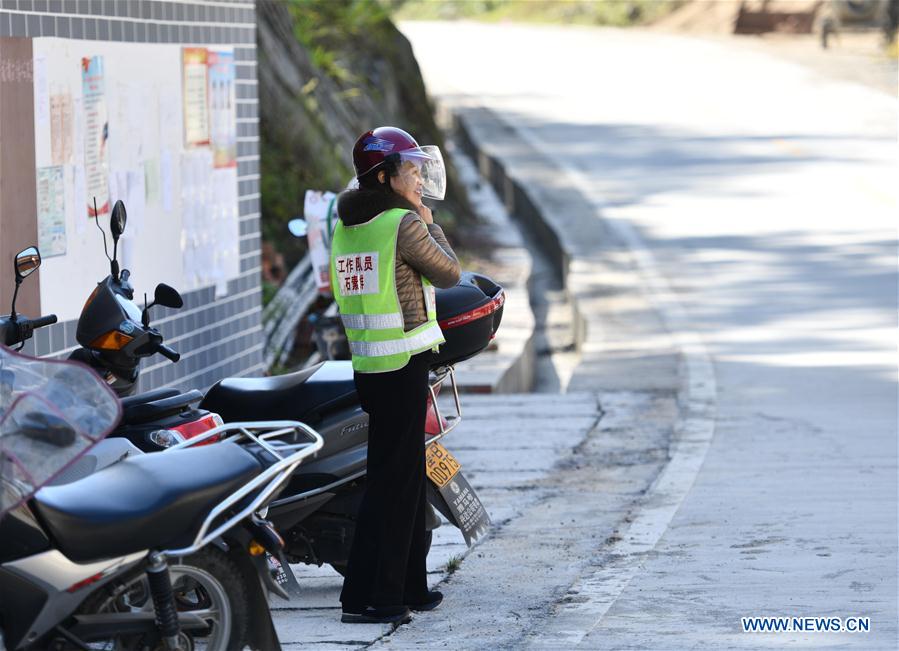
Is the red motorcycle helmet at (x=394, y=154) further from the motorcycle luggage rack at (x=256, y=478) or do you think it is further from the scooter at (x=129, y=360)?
the motorcycle luggage rack at (x=256, y=478)

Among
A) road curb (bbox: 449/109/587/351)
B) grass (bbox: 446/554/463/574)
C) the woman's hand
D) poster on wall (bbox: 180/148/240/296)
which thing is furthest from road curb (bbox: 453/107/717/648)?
poster on wall (bbox: 180/148/240/296)

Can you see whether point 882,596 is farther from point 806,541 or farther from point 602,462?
point 602,462

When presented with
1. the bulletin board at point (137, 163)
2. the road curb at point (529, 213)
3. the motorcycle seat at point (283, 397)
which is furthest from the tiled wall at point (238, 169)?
the road curb at point (529, 213)

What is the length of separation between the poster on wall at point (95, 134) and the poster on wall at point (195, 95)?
1.15 meters

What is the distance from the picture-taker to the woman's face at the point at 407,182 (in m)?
6.33

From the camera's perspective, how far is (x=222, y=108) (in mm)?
10148

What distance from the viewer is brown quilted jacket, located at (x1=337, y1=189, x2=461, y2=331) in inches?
246

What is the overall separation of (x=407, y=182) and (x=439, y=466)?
1.27 m

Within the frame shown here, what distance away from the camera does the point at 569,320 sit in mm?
18531

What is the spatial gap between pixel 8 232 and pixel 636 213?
15777 millimetres

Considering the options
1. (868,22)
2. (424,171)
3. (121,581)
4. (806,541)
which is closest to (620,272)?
(806,541)

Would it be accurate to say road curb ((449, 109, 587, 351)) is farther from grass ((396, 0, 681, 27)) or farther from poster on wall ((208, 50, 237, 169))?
grass ((396, 0, 681, 27))

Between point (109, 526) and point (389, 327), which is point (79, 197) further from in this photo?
point (109, 526)

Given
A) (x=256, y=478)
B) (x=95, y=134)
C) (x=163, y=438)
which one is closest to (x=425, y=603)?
(x=163, y=438)
